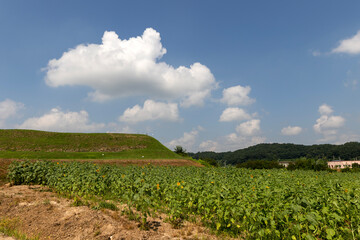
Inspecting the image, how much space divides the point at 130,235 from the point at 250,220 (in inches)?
111

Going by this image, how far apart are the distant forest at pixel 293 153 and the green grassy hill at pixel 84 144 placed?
106m

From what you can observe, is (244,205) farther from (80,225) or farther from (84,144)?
(84,144)

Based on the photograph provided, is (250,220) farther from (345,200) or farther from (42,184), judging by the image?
(42,184)

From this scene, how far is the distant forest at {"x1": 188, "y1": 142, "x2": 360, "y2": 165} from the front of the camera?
551 ft

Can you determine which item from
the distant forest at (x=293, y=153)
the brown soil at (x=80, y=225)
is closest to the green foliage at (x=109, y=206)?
the brown soil at (x=80, y=225)

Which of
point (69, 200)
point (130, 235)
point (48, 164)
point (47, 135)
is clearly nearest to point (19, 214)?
point (69, 200)

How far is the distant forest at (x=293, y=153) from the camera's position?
16782 cm

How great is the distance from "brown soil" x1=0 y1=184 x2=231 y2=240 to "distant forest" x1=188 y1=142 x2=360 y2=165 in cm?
15575

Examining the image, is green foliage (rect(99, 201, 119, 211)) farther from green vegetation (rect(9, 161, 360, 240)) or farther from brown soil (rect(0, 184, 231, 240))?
green vegetation (rect(9, 161, 360, 240))

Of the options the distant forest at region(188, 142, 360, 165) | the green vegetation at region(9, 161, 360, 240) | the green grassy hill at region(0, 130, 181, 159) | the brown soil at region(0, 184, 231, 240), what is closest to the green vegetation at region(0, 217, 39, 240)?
the brown soil at region(0, 184, 231, 240)

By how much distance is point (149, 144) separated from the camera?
60.0 meters

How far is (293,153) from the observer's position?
186125mm

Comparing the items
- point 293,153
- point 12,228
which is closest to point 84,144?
point 12,228

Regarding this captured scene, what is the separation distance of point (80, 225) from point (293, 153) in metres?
206
